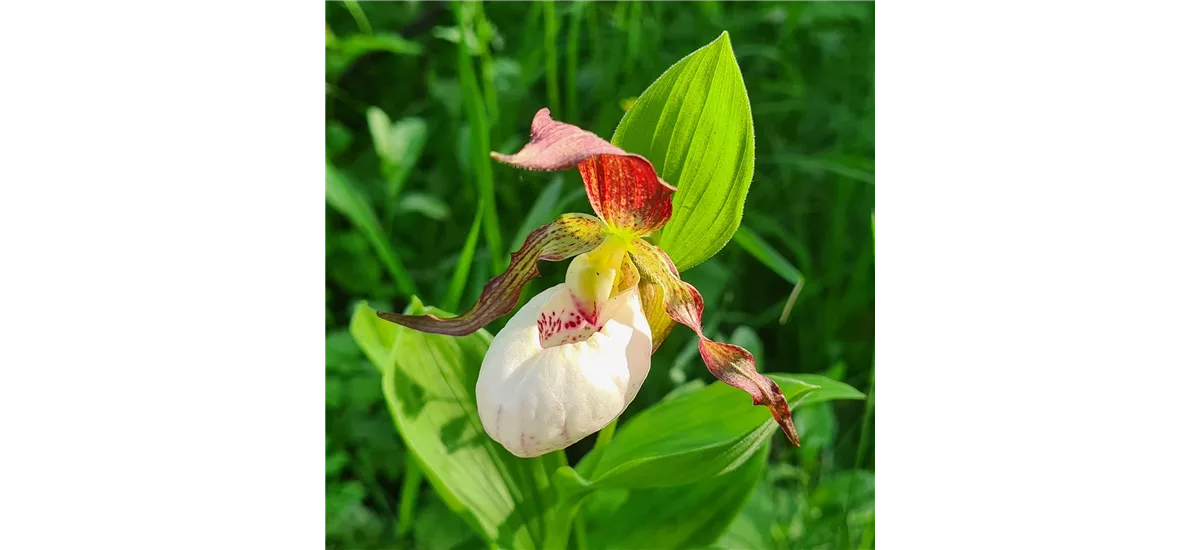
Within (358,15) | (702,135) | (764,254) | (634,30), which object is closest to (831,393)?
(764,254)

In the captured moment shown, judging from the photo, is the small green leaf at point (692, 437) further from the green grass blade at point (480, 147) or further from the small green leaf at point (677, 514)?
the green grass blade at point (480, 147)

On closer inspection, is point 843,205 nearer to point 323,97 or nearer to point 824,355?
point 824,355

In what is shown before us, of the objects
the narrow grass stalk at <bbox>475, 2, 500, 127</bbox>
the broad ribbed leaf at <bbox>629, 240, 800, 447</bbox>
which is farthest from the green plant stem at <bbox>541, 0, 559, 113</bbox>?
the broad ribbed leaf at <bbox>629, 240, 800, 447</bbox>

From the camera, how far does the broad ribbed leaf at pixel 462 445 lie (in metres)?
1.54

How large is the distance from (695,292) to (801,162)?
59cm

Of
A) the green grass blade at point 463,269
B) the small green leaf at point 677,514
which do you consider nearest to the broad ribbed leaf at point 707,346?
the small green leaf at point 677,514

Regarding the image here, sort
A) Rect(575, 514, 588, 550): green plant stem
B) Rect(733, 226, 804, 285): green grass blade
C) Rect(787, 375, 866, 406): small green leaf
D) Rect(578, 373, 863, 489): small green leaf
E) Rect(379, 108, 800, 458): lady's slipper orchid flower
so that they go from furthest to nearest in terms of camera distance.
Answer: Rect(733, 226, 804, 285): green grass blade
Rect(575, 514, 588, 550): green plant stem
Rect(787, 375, 866, 406): small green leaf
Rect(578, 373, 863, 489): small green leaf
Rect(379, 108, 800, 458): lady's slipper orchid flower

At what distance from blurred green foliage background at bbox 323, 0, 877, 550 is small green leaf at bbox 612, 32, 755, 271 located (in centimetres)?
33

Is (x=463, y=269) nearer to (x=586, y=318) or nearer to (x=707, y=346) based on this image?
(x=586, y=318)

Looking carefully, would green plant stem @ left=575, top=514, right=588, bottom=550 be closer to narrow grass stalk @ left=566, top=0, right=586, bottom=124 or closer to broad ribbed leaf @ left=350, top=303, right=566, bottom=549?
broad ribbed leaf @ left=350, top=303, right=566, bottom=549

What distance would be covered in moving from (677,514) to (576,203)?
641 mm

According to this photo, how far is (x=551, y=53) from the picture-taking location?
76.7 inches

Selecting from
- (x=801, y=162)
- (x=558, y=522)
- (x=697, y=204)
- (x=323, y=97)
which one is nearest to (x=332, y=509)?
(x=558, y=522)

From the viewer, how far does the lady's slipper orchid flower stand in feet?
4.28
